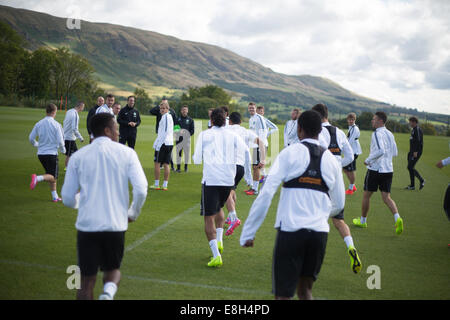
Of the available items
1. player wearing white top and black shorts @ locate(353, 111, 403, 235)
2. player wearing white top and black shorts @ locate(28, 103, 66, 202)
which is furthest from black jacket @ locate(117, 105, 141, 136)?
player wearing white top and black shorts @ locate(353, 111, 403, 235)

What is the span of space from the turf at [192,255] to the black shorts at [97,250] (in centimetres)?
114

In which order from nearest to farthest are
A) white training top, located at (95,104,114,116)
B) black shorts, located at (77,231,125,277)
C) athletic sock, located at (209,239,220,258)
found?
1. black shorts, located at (77,231,125,277)
2. athletic sock, located at (209,239,220,258)
3. white training top, located at (95,104,114,116)

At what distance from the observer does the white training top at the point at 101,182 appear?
342 centimetres

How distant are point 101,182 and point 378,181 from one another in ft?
20.4

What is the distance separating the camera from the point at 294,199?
331 centimetres

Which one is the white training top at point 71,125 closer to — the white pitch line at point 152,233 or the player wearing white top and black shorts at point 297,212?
the white pitch line at point 152,233

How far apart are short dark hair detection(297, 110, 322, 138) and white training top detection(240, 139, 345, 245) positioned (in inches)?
8.0

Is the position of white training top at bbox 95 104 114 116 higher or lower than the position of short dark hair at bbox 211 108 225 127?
higher

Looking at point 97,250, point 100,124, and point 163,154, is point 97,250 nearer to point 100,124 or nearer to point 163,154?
point 100,124

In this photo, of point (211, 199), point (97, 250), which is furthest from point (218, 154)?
point (97, 250)

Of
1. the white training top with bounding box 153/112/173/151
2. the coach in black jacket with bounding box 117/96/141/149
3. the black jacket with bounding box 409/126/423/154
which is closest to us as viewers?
the white training top with bounding box 153/112/173/151

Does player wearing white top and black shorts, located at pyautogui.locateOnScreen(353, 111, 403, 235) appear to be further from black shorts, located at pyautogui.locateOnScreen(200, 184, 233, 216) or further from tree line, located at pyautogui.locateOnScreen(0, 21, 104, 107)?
tree line, located at pyautogui.locateOnScreen(0, 21, 104, 107)

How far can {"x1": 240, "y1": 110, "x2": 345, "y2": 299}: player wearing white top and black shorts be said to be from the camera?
3232 mm
